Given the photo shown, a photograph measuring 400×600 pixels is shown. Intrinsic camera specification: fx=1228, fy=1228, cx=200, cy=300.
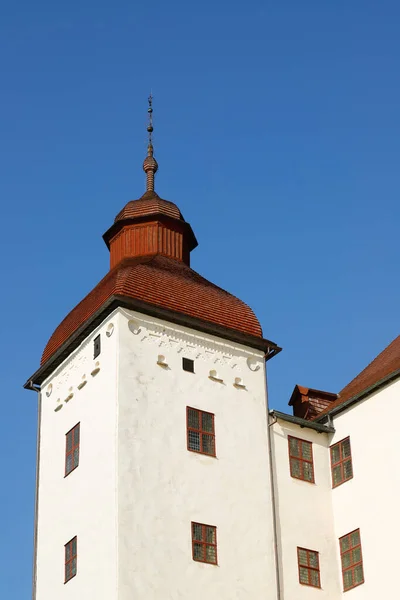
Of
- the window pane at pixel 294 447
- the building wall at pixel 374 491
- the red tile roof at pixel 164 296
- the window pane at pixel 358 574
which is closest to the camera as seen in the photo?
the building wall at pixel 374 491

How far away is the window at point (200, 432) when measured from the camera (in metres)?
35.7

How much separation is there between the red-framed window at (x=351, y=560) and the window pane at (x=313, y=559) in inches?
32.9

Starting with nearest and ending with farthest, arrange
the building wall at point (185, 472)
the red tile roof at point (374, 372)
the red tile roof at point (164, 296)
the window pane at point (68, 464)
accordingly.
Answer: the building wall at point (185, 472) → the window pane at point (68, 464) → the red tile roof at point (164, 296) → the red tile roof at point (374, 372)

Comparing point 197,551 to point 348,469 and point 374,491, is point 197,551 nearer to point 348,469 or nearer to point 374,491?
point 374,491

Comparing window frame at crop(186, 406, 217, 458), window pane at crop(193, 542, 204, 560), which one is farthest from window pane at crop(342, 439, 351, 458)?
window pane at crop(193, 542, 204, 560)

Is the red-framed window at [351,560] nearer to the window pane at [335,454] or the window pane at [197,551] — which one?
the window pane at [335,454]

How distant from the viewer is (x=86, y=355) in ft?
122

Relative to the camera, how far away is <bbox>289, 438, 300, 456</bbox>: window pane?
38.0 m

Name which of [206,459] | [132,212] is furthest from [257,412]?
[132,212]

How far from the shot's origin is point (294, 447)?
38156 millimetres

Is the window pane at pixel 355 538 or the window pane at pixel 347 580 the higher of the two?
the window pane at pixel 355 538

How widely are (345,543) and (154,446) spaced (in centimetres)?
685

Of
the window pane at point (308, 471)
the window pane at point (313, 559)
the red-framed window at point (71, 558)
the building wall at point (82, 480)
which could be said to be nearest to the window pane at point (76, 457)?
the building wall at point (82, 480)

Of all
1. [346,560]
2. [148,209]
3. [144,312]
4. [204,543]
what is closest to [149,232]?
[148,209]
